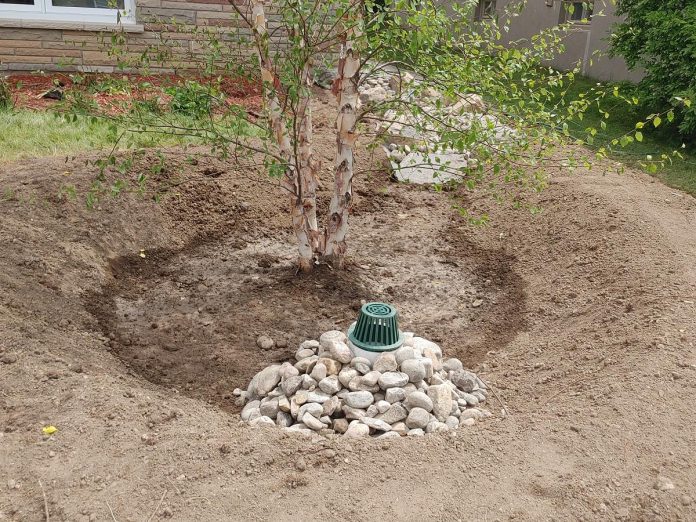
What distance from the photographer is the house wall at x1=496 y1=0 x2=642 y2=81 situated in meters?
11.2

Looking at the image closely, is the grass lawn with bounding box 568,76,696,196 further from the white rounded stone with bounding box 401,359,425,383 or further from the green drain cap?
the white rounded stone with bounding box 401,359,425,383

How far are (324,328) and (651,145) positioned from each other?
5666 millimetres

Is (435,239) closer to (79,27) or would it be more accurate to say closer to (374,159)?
(374,159)

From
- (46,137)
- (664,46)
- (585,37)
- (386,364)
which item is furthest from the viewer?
(585,37)

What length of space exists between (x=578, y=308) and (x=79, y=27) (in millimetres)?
7410

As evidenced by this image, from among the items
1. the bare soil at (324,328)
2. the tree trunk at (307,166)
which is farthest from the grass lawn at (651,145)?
the tree trunk at (307,166)

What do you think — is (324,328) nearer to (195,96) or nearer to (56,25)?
(195,96)

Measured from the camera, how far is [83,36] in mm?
9000

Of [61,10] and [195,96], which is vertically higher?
[61,10]

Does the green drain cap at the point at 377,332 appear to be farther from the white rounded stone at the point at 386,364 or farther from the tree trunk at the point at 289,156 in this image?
the tree trunk at the point at 289,156

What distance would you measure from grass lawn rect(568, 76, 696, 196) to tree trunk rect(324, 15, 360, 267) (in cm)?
285

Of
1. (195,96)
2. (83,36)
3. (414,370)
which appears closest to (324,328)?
(414,370)

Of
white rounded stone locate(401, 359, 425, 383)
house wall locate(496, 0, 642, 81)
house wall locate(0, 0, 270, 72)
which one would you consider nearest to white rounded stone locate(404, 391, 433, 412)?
white rounded stone locate(401, 359, 425, 383)

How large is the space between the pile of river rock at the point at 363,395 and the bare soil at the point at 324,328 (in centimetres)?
21
